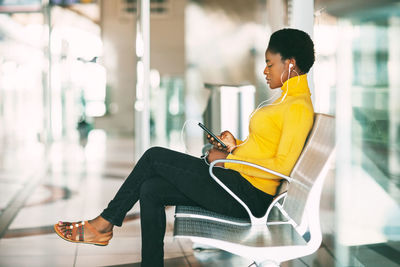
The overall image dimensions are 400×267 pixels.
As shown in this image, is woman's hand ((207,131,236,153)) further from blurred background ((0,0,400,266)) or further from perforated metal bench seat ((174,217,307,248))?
perforated metal bench seat ((174,217,307,248))

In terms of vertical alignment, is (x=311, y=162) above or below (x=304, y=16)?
below

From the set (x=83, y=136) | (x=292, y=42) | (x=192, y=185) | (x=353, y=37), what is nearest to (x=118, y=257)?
(x=192, y=185)

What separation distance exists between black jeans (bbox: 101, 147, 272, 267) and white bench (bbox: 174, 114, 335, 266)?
1.9 inches

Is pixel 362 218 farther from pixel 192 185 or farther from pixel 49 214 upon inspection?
pixel 49 214

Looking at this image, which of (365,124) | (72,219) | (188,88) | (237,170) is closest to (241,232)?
(237,170)

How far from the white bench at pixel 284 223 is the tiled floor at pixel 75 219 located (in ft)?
2.99

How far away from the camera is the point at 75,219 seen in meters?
4.25

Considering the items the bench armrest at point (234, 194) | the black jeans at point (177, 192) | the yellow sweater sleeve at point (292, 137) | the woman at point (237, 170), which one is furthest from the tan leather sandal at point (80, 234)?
the yellow sweater sleeve at point (292, 137)

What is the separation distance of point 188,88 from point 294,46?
37.7 ft

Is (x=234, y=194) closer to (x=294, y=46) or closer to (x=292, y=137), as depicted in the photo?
(x=292, y=137)

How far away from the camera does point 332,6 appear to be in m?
3.23

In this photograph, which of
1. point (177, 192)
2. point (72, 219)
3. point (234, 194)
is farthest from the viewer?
point (72, 219)

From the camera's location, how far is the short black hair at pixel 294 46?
7.17 feet

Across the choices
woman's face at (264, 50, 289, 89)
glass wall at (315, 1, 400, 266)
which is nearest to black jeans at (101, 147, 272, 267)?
woman's face at (264, 50, 289, 89)
